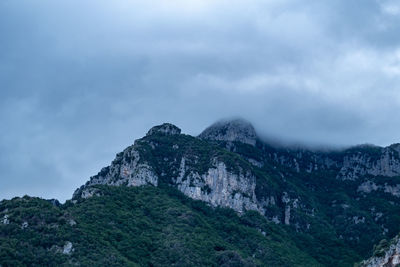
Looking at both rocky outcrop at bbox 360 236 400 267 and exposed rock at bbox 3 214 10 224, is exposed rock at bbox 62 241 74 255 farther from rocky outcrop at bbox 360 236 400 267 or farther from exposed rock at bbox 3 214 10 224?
rocky outcrop at bbox 360 236 400 267

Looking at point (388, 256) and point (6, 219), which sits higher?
point (6, 219)

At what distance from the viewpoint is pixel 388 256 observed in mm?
167875

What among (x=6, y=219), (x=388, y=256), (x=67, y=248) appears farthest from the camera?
(x=6, y=219)

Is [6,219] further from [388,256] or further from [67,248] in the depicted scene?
[388,256]

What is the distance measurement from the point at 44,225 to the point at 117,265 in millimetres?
20844

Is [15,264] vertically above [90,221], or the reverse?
[90,221]

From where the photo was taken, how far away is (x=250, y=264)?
196000 mm

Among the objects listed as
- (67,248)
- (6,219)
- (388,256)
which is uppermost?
(6,219)

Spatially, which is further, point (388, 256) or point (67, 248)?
point (67, 248)

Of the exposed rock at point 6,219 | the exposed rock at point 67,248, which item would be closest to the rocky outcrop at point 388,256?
the exposed rock at point 67,248

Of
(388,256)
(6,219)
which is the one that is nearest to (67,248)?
(6,219)

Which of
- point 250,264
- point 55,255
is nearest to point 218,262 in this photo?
point 250,264

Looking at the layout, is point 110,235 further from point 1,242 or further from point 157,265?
point 1,242

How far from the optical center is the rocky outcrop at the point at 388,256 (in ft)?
542
